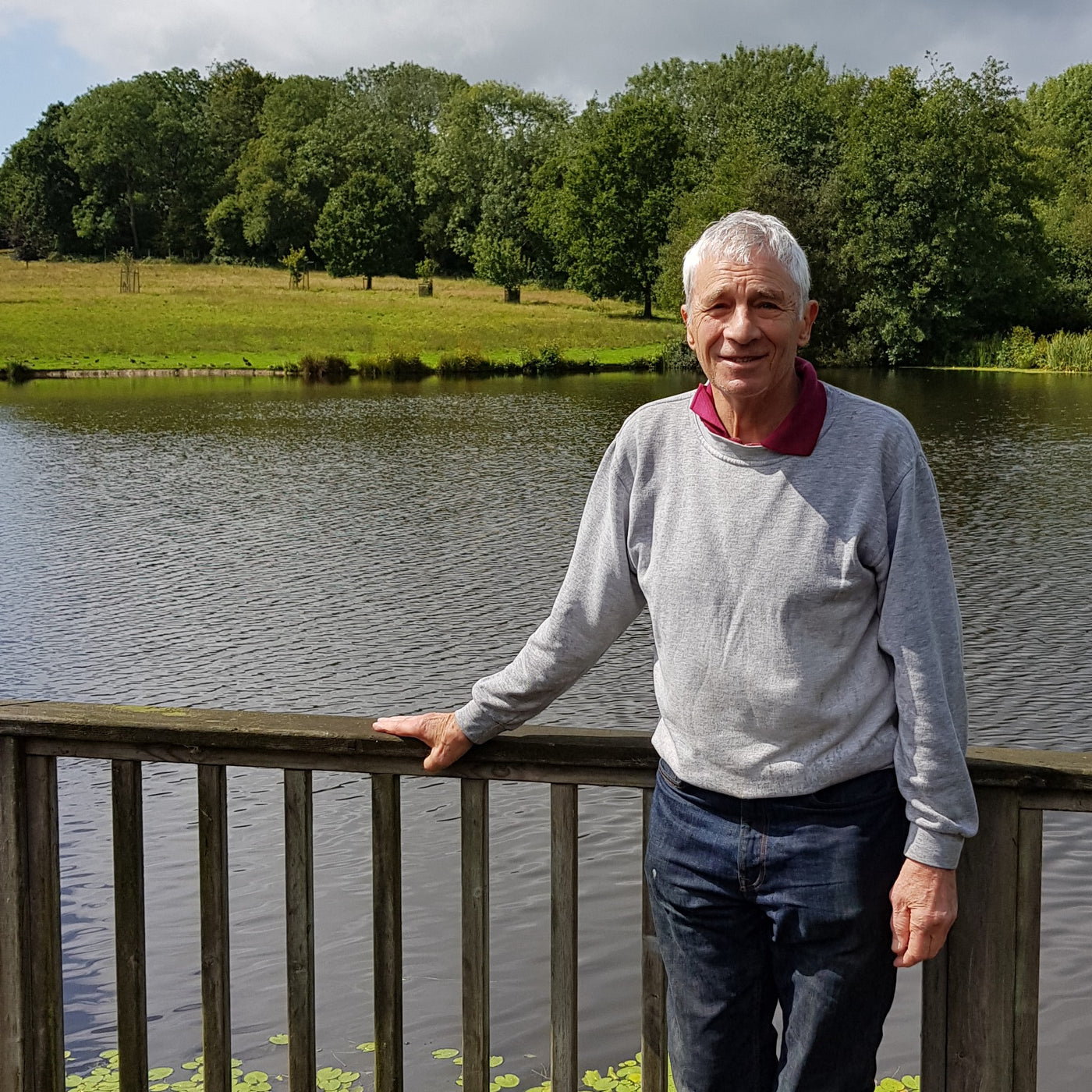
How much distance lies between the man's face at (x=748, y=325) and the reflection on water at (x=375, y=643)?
3.61 meters

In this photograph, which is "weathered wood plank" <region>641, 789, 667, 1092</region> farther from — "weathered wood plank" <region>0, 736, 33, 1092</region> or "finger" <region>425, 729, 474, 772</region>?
"weathered wood plank" <region>0, 736, 33, 1092</region>

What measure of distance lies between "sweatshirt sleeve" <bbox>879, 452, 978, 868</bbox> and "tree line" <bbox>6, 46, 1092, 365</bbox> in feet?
133

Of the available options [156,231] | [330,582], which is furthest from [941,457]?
[156,231]

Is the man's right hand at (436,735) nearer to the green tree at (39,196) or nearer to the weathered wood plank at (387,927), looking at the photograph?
the weathered wood plank at (387,927)

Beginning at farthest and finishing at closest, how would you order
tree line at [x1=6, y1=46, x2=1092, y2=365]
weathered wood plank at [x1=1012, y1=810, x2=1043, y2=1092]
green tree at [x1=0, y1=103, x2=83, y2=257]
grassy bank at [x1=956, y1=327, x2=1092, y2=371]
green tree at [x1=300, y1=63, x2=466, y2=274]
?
green tree at [x1=0, y1=103, x2=83, y2=257]
green tree at [x1=300, y1=63, x2=466, y2=274]
tree line at [x1=6, y1=46, x2=1092, y2=365]
grassy bank at [x1=956, y1=327, x2=1092, y2=371]
weathered wood plank at [x1=1012, y1=810, x2=1043, y2=1092]

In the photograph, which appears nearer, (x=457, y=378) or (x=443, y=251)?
(x=457, y=378)

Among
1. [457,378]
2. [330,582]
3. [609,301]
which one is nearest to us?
[330,582]

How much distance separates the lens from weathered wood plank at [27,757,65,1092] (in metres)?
2.51

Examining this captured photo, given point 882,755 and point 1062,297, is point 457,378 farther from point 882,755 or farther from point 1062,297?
point 882,755

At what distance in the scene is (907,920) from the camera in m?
2.12

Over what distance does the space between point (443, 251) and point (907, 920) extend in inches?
2962

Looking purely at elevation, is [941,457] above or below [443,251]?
below

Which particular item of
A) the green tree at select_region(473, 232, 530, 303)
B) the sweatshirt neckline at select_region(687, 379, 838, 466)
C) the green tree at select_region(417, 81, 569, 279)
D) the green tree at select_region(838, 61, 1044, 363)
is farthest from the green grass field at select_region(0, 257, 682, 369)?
the sweatshirt neckline at select_region(687, 379, 838, 466)

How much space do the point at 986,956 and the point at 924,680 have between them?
50 cm
